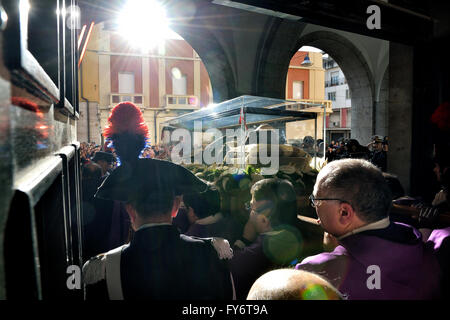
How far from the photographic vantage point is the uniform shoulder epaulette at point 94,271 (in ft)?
4.19

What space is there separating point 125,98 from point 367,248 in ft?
83.6

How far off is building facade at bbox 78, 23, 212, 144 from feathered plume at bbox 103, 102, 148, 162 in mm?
21144

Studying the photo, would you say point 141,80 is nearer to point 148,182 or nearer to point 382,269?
point 148,182

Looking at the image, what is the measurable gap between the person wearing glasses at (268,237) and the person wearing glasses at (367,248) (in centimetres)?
78

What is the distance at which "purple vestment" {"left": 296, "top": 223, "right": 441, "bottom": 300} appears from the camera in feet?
4.58

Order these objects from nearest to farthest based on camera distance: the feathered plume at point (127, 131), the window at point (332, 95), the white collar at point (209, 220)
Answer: the feathered plume at point (127, 131), the white collar at point (209, 220), the window at point (332, 95)

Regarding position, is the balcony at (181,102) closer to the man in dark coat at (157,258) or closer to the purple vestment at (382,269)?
the man in dark coat at (157,258)

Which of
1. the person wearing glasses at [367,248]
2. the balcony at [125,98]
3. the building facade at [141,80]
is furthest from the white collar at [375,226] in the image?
the balcony at [125,98]

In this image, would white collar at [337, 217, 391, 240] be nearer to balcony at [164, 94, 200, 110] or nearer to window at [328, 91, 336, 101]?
balcony at [164, 94, 200, 110]

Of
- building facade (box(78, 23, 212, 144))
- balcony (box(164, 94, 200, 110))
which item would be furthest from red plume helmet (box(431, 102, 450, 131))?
balcony (box(164, 94, 200, 110))

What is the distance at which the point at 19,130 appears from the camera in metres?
0.48

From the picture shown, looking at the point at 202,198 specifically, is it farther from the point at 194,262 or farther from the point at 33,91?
the point at 33,91

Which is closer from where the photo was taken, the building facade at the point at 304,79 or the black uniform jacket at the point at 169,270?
the black uniform jacket at the point at 169,270

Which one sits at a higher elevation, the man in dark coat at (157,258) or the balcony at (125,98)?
the balcony at (125,98)
